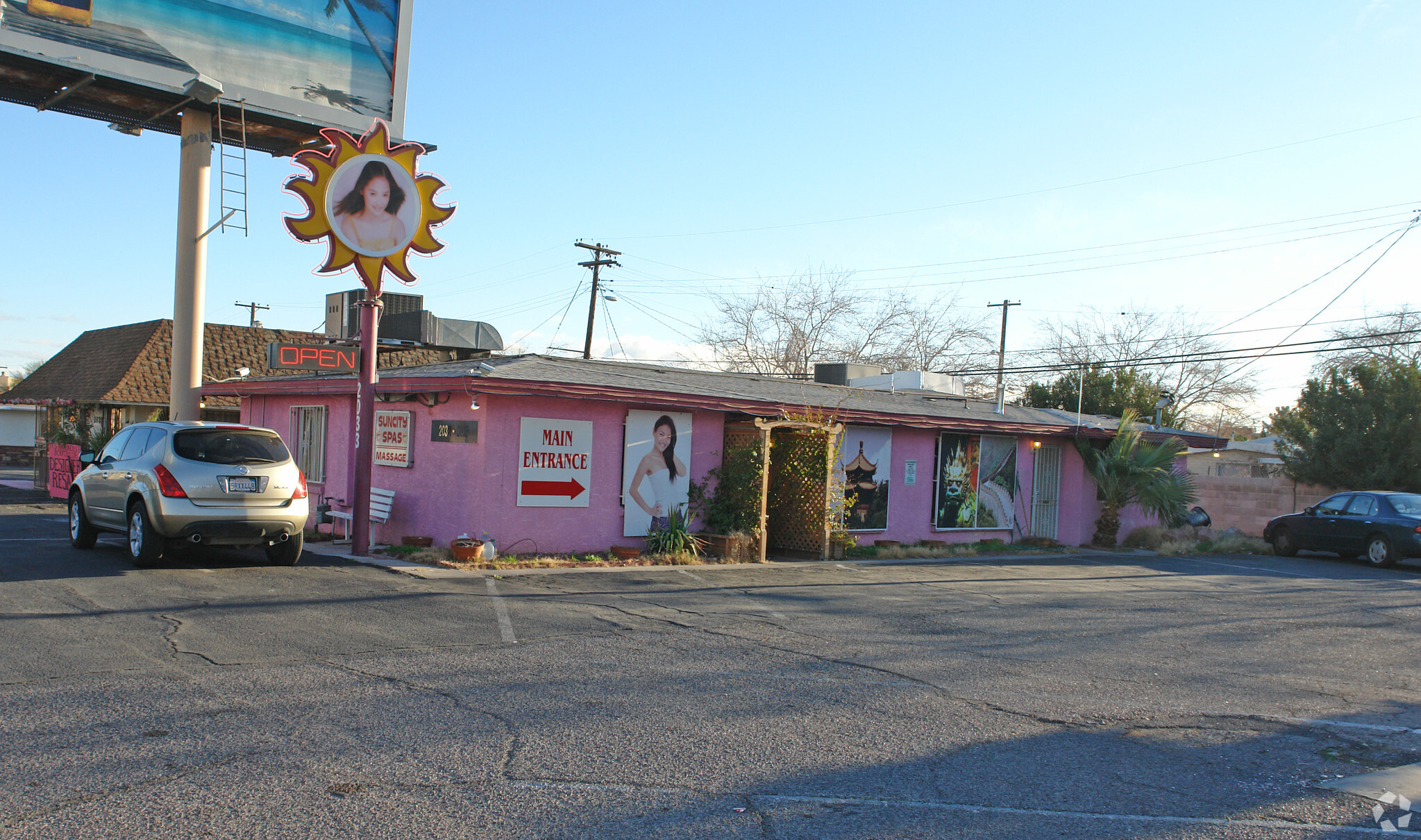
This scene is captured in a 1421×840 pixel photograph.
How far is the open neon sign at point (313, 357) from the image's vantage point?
13.2 m

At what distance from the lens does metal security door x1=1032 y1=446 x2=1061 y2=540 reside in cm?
2109

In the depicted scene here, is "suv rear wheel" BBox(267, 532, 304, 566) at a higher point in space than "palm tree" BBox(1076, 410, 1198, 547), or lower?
lower

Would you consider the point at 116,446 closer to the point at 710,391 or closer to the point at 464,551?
the point at 464,551

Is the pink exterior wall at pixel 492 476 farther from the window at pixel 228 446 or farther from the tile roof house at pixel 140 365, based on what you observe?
the tile roof house at pixel 140 365

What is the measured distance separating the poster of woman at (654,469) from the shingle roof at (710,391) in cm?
44

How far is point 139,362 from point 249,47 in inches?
418

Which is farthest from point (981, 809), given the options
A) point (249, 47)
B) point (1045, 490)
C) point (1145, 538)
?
point (249, 47)

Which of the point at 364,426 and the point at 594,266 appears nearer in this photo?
the point at 364,426

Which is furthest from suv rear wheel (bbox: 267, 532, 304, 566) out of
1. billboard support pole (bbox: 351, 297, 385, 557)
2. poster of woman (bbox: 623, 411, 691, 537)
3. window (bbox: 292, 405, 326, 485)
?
window (bbox: 292, 405, 326, 485)

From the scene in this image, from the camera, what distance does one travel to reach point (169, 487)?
1060cm

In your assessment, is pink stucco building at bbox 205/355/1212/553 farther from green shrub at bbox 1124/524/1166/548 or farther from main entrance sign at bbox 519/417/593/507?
green shrub at bbox 1124/524/1166/548

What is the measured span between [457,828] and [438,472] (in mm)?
10293

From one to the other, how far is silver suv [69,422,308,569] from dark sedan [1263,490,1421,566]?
19.3m

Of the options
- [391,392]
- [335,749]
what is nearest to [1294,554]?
[391,392]
